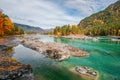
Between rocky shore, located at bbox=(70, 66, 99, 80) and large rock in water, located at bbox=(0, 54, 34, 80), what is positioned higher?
large rock in water, located at bbox=(0, 54, 34, 80)

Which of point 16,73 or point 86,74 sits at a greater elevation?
point 16,73

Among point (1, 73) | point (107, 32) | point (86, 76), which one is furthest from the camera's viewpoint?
point (107, 32)

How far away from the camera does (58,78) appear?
2864 centimetres

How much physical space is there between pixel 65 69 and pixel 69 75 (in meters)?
4.52

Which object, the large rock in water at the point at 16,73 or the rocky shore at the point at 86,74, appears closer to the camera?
the large rock in water at the point at 16,73

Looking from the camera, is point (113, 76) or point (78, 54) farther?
point (78, 54)

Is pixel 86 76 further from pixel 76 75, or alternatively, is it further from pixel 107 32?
pixel 107 32

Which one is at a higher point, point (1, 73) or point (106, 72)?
point (1, 73)

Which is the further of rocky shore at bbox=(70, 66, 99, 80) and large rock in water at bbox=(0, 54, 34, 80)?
rocky shore at bbox=(70, 66, 99, 80)

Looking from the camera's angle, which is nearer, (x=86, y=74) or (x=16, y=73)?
(x=16, y=73)

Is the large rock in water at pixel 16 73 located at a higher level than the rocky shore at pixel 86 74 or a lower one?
higher

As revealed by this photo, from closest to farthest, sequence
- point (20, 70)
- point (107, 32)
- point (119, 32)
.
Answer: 1. point (20, 70)
2. point (119, 32)
3. point (107, 32)

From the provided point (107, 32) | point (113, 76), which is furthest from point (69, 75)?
point (107, 32)

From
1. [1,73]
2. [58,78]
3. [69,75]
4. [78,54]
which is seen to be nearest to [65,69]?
[69,75]
